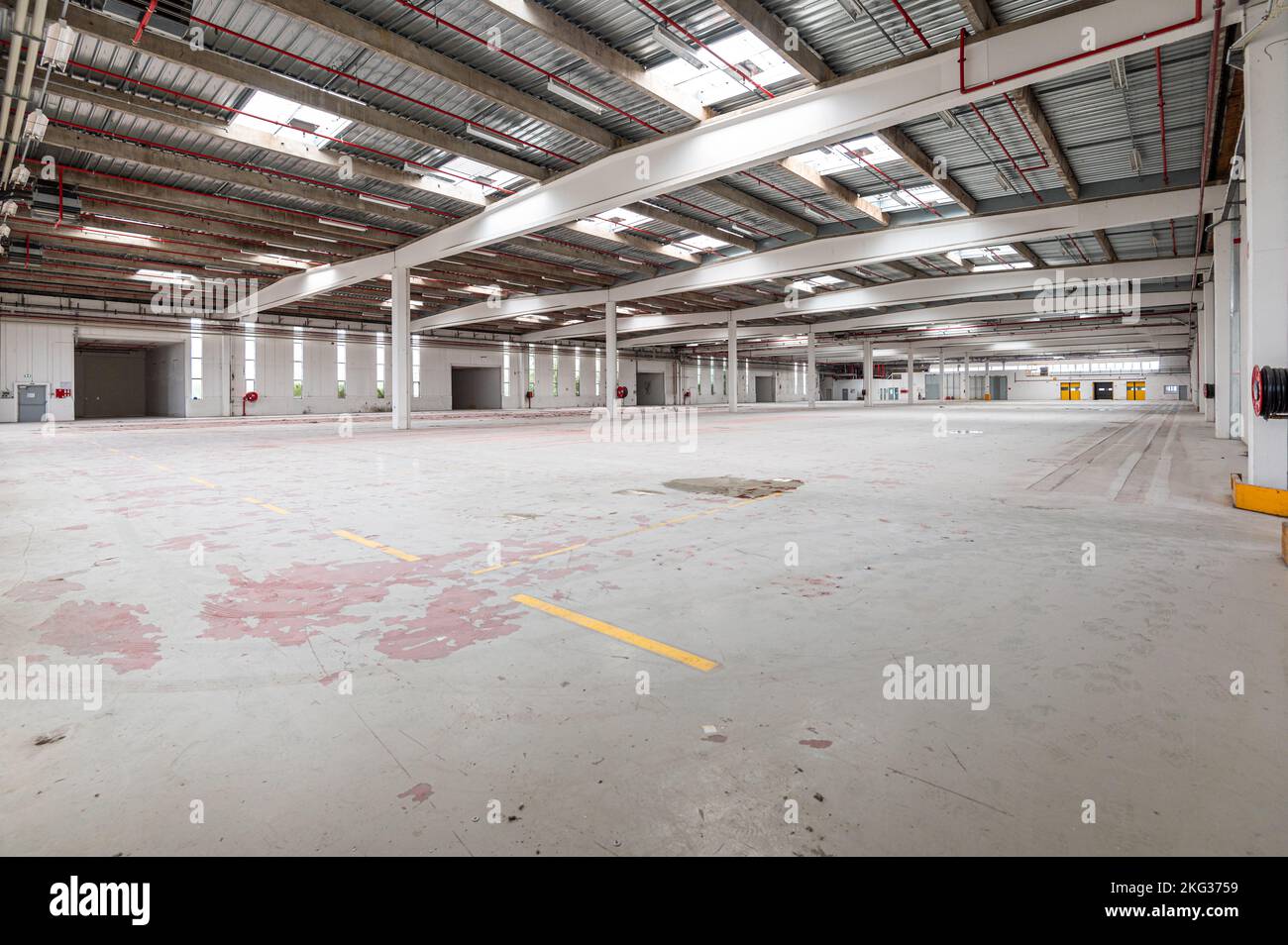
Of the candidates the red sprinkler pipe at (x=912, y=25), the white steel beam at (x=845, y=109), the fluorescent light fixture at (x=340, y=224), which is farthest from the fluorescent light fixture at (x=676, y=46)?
the fluorescent light fixture at (x=340, y=224)

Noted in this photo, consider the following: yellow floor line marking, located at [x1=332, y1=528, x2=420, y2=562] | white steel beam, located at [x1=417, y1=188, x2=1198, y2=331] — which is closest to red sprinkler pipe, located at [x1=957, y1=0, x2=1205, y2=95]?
white steel beam, located at [x1=417, y1=188, x2=1198, y2=331]

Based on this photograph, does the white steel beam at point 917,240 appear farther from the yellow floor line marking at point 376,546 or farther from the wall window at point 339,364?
the wall window at point 339,364

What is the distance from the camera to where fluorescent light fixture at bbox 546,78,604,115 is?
10453 millimetres

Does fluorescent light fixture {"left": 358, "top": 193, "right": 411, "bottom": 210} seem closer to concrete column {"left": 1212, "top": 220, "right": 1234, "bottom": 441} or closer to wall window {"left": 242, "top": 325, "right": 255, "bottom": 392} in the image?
concrete column {"left": 1212, "top": 220, "right": 1234, "bottom": 441}

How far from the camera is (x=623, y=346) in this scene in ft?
153

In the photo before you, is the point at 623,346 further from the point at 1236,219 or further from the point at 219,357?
the point at 1236,219

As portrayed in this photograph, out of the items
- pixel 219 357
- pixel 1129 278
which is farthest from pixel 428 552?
pixel 219 357

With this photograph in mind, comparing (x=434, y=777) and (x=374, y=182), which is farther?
(x=374, y=182)

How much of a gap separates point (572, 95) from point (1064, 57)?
23.5 ft

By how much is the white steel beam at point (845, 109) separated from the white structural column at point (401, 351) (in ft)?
21.6
